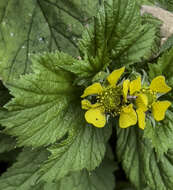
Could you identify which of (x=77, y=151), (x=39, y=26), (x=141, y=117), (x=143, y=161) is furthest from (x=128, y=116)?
(x=39, y=26)

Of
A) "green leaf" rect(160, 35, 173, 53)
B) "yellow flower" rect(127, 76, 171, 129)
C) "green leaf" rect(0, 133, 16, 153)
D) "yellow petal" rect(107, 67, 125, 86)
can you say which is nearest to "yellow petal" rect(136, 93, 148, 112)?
"yellow flower" rect(127, 76, 171, 129)

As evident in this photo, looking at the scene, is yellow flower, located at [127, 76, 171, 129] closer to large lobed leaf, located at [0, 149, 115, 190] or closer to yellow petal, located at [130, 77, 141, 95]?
yellow petal, located at [130, 77, 141, 95]

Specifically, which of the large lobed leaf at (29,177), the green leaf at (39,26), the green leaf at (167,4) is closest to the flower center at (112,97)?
the green leaf at (39,26)

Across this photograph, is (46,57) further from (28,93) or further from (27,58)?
(27,58)

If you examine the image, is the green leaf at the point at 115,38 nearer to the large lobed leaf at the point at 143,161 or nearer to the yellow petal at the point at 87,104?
the yellow petal at the point at 87,104

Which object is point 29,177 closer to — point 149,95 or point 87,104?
point 87,104
